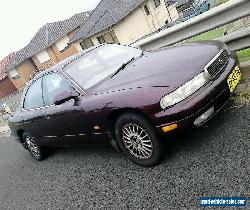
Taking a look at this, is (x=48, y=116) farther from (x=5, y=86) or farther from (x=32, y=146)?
(x=5, y=86)

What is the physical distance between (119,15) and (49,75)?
1152 inches

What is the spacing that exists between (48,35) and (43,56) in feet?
10.4

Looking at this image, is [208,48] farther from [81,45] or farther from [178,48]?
[81,45]

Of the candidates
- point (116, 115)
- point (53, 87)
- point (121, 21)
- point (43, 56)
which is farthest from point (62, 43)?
point (116, 115)

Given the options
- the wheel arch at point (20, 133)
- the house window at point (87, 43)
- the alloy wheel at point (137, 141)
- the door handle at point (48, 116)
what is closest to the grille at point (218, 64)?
the alloy wheel at point (137, 141)

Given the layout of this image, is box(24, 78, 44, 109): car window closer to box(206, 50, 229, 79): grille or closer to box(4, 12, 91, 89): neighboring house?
box(206, 50, 229, 79): grille

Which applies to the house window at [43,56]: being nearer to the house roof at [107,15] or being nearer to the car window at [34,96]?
the house roof at [107,15]

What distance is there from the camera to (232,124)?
4.42 metres

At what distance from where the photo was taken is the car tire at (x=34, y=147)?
6836 mm

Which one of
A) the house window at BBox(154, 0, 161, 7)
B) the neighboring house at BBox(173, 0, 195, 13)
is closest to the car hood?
the house window at BBox(154, 0, 161, 7)

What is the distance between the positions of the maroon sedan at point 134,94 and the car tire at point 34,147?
880mm

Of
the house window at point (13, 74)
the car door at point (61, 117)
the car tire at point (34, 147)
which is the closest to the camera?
the car door at point (61, 117)

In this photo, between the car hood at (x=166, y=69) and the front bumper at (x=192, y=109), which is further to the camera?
the car hood at (x=166, y=69)

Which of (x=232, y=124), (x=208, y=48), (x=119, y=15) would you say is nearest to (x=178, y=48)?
(x=208, y=48)
